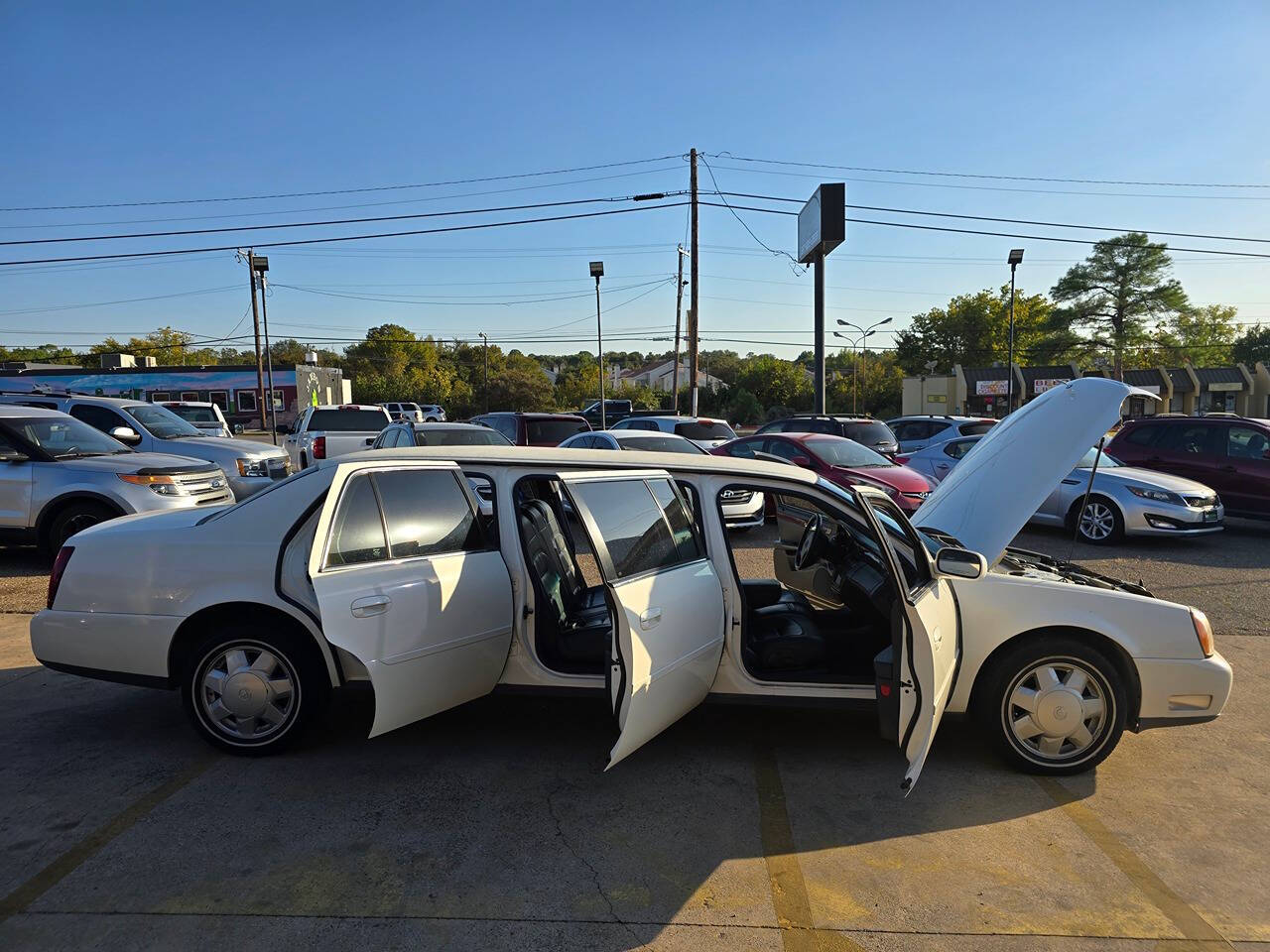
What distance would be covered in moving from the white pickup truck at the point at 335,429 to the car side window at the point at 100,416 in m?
3.11

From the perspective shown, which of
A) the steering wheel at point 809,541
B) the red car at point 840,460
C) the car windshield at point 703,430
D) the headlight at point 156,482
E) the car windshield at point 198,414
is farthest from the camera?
the car windshield at point 198,414

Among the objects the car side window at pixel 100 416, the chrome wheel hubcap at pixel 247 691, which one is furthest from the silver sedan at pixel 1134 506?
the car side window at pixel 100 416

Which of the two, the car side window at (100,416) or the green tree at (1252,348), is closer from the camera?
the car side window at (100,416)

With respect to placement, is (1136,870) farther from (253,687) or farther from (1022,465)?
(253,687)

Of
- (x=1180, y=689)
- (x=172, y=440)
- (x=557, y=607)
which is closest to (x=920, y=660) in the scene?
(x=1180, y=689)

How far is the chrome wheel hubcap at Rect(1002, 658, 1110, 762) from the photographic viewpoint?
4.06 m

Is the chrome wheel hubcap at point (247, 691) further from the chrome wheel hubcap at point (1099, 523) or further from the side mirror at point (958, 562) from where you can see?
the chrome wheel hubcap at point (1099, 523)

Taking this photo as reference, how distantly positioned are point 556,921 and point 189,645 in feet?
8.10

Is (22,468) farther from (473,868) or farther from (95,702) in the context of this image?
(473,868)

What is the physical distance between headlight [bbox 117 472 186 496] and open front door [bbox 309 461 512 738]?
594 centimetres

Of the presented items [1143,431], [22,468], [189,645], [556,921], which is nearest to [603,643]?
[556,921]

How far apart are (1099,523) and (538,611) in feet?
30.8

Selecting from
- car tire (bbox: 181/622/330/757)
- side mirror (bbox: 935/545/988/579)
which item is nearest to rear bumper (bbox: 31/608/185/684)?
car tire (bbox: 181/622/330/757)

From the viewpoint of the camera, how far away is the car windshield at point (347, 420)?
16000 mm
